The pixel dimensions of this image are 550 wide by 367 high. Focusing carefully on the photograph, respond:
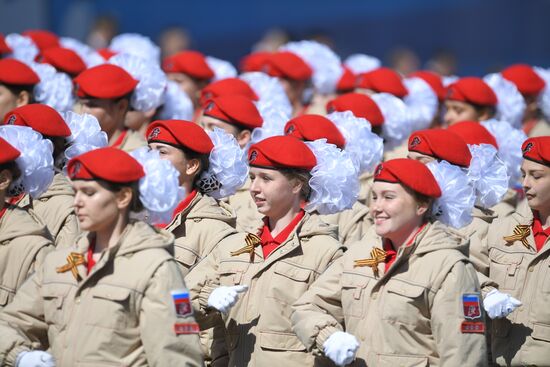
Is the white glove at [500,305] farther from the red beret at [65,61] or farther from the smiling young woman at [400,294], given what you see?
the red beret at [65,61]

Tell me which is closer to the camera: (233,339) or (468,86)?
(233,339)

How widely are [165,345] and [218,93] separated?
5460mm

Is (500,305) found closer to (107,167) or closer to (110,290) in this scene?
(110,290)

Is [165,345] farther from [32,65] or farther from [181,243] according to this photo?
[32,65]

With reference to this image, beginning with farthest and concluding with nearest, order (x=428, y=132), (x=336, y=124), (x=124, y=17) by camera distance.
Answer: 1. (x=124, y=17)
2. (x=336, y=124)
3. (x=428, y=132)

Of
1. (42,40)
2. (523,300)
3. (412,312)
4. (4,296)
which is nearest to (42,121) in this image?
(4,296)

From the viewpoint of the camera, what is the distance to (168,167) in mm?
6328

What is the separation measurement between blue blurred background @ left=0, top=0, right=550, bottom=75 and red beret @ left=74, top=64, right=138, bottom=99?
404 inches

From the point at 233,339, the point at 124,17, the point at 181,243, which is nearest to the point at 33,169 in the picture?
the point at 181,243

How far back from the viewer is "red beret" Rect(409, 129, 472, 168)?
7.98 m

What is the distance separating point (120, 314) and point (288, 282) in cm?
142

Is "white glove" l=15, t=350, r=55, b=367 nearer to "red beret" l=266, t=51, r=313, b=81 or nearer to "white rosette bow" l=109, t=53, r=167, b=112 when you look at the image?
"white rosette bow" l=109, t=53, r=167, b=112

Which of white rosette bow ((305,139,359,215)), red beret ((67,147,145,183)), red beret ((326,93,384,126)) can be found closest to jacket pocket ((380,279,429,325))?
white rosette bow ((305,139,359,215))

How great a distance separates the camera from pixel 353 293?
6.69 m
